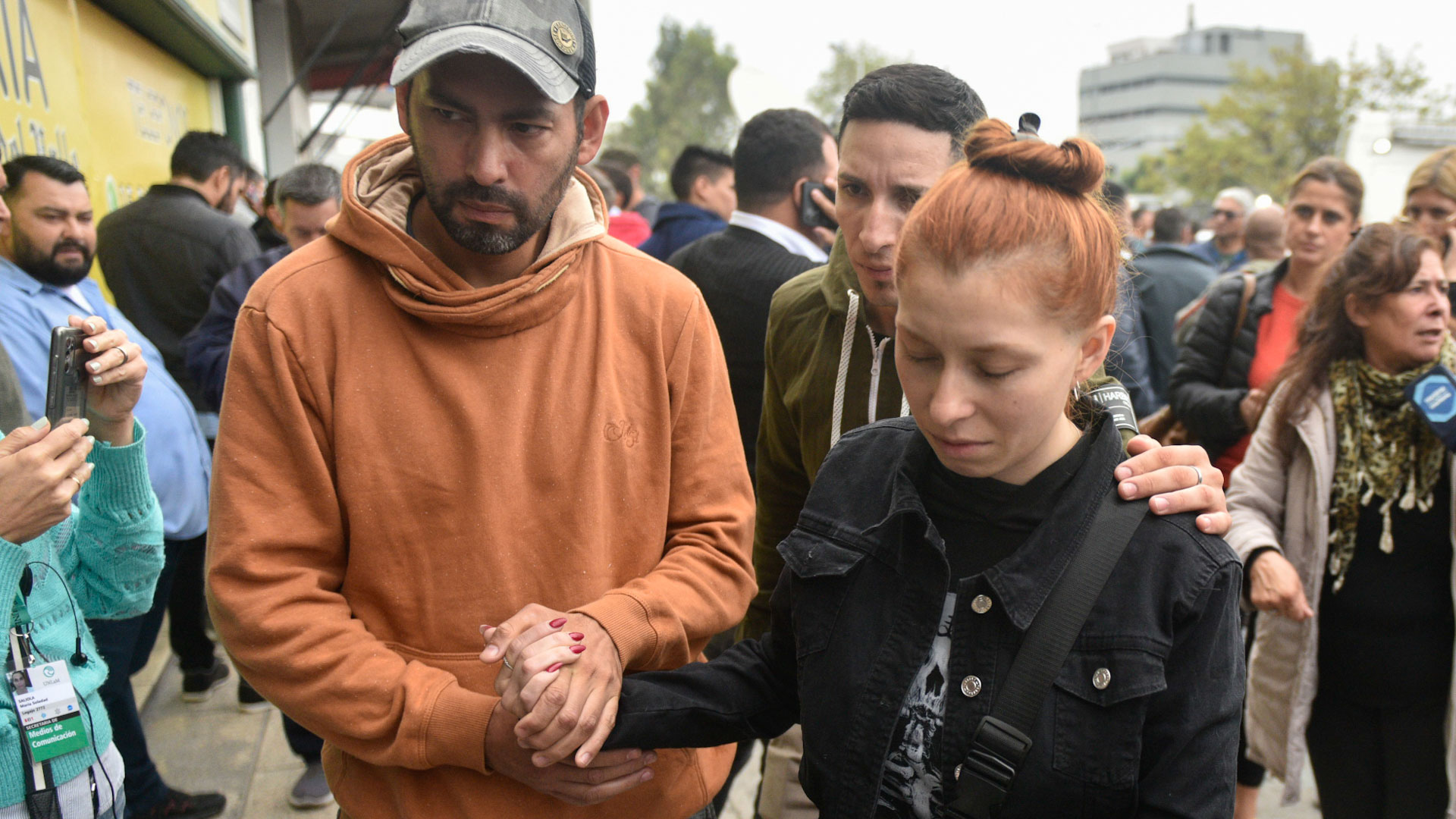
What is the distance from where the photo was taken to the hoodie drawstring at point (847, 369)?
2.27 metres

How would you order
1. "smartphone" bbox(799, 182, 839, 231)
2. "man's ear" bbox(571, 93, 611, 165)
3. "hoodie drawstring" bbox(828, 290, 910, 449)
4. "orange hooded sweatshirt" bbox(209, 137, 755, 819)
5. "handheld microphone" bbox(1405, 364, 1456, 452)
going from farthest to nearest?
1. "smartphone" bbox(799, 182, 839, 231)
2. "handheld microphone" bbox(1405, 364, 1456, 452)
3. "hoodie drawstring" bbox(828, 290, 910, 449)
4. "man's ear" bbox(571, 93, 611, 165)
5. "orange hooded sweatshirt" bbox(209, 137, 755, 819)

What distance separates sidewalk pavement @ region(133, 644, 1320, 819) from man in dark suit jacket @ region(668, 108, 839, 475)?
181 centimetres

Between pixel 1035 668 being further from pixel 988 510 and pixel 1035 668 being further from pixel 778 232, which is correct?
pixel 778 232

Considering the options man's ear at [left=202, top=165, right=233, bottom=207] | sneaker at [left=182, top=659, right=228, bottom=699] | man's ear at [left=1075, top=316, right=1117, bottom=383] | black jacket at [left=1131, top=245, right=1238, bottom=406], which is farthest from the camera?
black jacket at [left=1131, top=245, right=1238, bottom=406]

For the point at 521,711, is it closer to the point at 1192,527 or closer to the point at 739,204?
the point at 1192,527

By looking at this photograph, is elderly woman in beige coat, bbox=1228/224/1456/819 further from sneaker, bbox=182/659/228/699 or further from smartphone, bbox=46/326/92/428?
sneaker, bbox=182/659/228/699

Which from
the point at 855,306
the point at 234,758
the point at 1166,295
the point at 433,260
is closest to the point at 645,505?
the point at 433,260

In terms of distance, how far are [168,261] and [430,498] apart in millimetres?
4255

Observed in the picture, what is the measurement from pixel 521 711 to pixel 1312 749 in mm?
2655

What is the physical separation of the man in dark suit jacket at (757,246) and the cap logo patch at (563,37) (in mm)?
1592

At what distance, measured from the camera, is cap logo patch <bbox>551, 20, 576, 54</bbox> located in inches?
68.4

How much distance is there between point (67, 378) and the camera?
211 centimetres

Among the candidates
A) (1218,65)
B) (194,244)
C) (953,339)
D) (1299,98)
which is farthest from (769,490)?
(1218,65)

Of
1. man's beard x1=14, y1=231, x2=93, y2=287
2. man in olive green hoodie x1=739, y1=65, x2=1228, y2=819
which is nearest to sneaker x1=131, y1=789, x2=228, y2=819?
man's beard x1=14, y1=231, x2=93, y2=287
